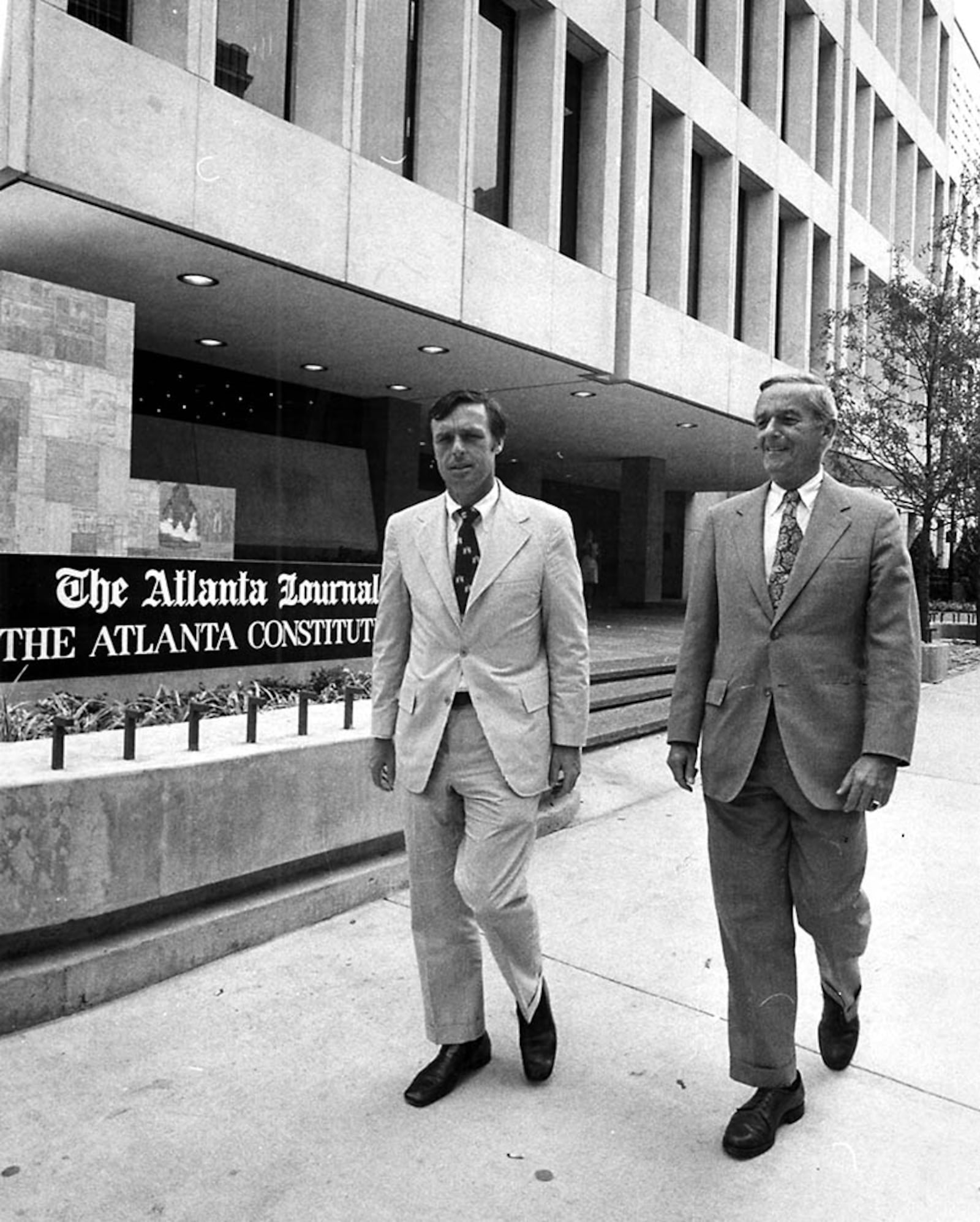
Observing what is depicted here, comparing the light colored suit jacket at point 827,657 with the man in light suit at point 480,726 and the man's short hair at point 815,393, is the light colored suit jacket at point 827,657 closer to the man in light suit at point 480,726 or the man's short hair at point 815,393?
the man's short hair at point 815,393

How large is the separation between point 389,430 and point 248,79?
6671 millimetres

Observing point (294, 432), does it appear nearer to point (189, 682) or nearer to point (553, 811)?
point (189, 682)

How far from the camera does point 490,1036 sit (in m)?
3.28

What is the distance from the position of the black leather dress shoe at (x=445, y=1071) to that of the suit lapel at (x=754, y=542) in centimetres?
160

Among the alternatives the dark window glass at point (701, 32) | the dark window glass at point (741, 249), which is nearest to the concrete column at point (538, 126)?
the dark window glass at point (701, 32)

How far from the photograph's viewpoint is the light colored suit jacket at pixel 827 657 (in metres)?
2.61

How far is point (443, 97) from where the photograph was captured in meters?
10.4

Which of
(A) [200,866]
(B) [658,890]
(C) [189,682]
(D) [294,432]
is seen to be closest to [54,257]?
(C) [189,682]

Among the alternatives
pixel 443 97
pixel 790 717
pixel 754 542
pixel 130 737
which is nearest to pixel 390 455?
pixel 443 97

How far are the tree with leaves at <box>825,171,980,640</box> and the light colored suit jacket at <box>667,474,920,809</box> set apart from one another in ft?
41.4

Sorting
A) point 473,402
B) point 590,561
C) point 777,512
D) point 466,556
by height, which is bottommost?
point 466,556

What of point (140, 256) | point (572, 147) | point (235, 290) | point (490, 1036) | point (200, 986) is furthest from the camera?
point (572, 147)

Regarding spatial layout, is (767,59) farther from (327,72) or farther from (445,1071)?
(445,1071)

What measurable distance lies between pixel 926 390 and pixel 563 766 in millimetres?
14226
